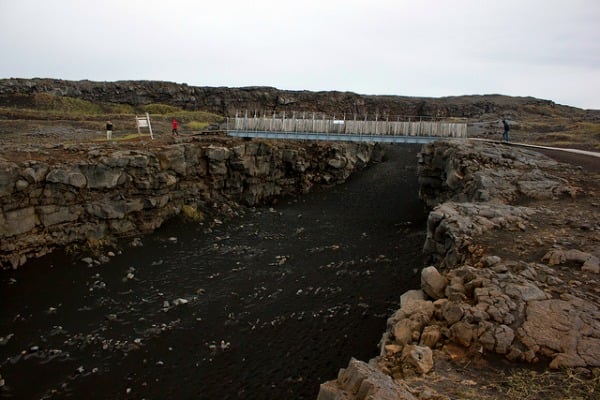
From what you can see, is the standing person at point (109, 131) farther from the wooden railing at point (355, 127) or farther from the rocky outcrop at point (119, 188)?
the wooden railing at point (355, 127)

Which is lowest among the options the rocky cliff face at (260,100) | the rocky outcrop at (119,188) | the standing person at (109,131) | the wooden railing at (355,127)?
the rocky outcrop at (119,188)

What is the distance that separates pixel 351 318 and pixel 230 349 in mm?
6987

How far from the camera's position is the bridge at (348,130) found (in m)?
46.0

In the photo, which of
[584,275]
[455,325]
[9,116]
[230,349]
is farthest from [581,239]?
[9,116]

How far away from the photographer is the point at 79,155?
3381cm

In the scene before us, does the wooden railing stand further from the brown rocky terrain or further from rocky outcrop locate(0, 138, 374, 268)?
the brown rocky terrain

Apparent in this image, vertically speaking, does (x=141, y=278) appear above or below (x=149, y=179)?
below

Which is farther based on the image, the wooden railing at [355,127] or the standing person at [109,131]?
the wooden railing at [355,127]

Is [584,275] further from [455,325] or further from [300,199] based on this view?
[300,199]

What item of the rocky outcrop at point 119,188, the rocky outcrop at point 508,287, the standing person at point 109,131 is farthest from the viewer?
the standing person at point 109,131

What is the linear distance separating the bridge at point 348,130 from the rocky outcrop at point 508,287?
21284mm

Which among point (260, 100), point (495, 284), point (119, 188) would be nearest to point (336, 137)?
point (119, 188)

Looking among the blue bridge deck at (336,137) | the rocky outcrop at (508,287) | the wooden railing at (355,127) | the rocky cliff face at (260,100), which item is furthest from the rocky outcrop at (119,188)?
the rocky cliff face at (260,100)

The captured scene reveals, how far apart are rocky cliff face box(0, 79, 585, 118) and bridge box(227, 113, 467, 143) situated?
40982 mm
